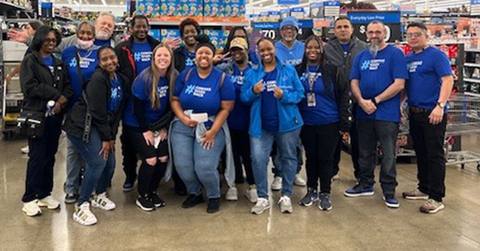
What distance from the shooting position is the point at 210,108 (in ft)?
12.0

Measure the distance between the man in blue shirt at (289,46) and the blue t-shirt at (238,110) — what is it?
47 centimetres

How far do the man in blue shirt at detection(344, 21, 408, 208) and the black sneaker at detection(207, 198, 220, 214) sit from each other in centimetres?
141

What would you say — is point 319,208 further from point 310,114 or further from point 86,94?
point 86,94

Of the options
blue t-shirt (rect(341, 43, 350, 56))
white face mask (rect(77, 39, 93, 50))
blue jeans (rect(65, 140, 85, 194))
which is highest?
blue t-shirt (rect(341, 43, 350, 56))

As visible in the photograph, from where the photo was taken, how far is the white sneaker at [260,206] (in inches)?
150

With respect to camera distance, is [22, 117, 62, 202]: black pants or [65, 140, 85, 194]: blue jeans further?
[65, 140, 85, 194]: blue jeans

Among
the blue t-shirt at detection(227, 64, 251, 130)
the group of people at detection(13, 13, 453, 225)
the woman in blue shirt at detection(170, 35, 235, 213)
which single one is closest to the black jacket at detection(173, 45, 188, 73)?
the group of people at detection(13, 13, 453, 225)

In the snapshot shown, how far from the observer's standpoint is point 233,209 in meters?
3.95

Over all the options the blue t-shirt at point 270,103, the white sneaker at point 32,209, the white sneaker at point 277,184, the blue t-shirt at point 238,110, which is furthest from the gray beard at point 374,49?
the white sneaker at point 32,209

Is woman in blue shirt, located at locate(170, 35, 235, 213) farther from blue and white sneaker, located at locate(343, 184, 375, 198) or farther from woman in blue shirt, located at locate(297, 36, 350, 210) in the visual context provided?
blue and white sneaker, located at locate(343, 184, 375, 198)

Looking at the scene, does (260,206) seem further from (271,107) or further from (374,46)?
(374,46)

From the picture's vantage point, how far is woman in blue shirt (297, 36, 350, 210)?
12.4ft

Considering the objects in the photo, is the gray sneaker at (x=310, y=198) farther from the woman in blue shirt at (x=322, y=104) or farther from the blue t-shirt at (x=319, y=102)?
the blue t-shirt at (x=319, y=102)

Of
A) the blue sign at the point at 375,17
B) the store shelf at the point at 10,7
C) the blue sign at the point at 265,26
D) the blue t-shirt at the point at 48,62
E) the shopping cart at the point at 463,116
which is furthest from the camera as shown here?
the blue sign at the point at 265,26
